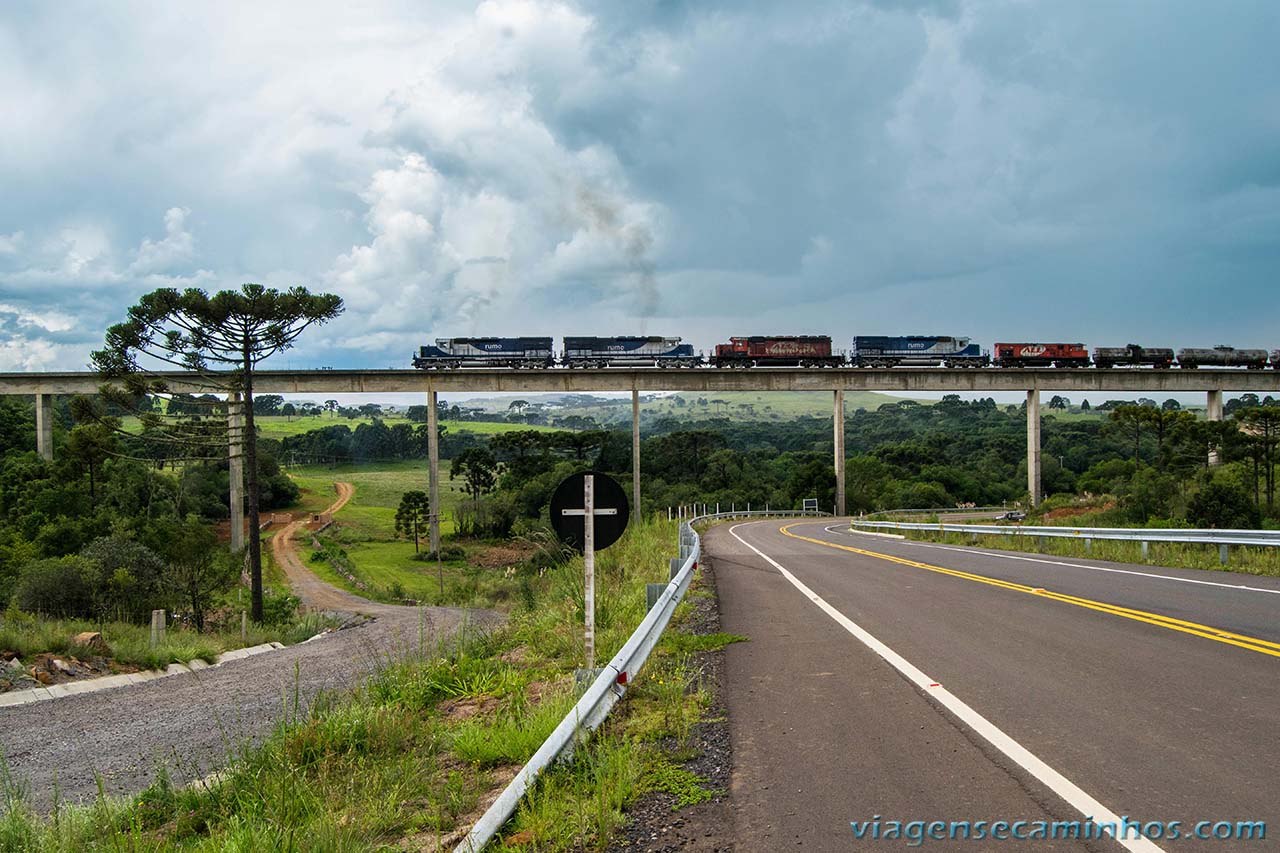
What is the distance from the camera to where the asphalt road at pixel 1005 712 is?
4.05 metres

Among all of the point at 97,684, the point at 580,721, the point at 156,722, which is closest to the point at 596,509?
the point at 580,721

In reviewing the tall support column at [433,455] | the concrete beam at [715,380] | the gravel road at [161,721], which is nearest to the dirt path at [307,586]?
the tall support column at [433,455]

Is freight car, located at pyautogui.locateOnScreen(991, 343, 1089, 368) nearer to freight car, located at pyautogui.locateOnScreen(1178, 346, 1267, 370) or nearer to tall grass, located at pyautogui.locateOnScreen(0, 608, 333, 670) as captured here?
freight car, located at pyautogui.locateOnScreen(1178, 346, 1267, 370)

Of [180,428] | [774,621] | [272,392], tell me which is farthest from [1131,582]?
[272,392]

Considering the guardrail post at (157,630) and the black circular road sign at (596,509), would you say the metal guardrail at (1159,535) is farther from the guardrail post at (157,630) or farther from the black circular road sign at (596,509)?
the guardrail post at (157,630)

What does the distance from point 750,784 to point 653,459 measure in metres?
84.5

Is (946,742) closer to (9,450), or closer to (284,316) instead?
(284,316)

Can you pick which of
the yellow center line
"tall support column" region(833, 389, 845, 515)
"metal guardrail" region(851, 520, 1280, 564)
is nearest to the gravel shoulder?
the yellow center line

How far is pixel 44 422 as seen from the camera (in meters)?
52.8

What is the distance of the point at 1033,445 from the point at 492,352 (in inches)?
1406

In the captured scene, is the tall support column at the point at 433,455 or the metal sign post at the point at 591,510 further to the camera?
the tall support column at the point at 433,455

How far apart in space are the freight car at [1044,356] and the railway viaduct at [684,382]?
1623mm

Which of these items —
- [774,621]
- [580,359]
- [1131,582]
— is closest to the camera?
[774,621]

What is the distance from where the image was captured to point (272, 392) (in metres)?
45.6
